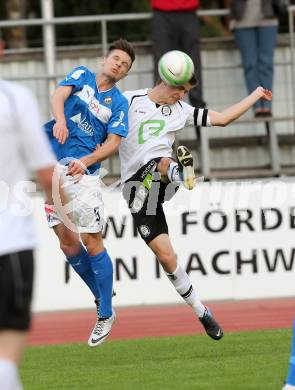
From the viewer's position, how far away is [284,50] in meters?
17.4

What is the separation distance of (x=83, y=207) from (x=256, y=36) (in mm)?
6591

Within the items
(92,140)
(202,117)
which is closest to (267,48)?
(202,117)

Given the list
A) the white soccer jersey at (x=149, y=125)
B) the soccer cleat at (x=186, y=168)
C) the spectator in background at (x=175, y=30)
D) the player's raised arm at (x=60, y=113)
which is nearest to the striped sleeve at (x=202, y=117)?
the white soccer jersey at (x=149, y=125)

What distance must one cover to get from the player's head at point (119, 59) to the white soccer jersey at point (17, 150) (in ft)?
16.1

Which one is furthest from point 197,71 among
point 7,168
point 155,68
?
point 7,168

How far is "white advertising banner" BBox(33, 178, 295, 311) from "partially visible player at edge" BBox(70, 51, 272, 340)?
13.9ft

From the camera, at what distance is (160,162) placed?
35.3 ft

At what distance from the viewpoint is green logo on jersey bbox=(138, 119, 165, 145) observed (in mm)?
10836

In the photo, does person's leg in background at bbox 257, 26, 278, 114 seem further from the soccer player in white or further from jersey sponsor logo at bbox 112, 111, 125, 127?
jersey sponsor logo at bbox 112, 111, 125, 127

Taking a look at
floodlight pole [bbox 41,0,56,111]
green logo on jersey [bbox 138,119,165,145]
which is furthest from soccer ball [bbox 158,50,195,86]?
floodlight pole [bbox 41,0,56,111]

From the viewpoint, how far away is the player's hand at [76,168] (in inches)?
404

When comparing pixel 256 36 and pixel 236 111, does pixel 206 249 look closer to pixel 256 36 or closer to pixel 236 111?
pixel 256 36

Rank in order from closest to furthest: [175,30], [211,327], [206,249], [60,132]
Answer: [60,132]
[211,327]
[206,249]
[175,30]

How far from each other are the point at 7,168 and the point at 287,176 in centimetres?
1116
